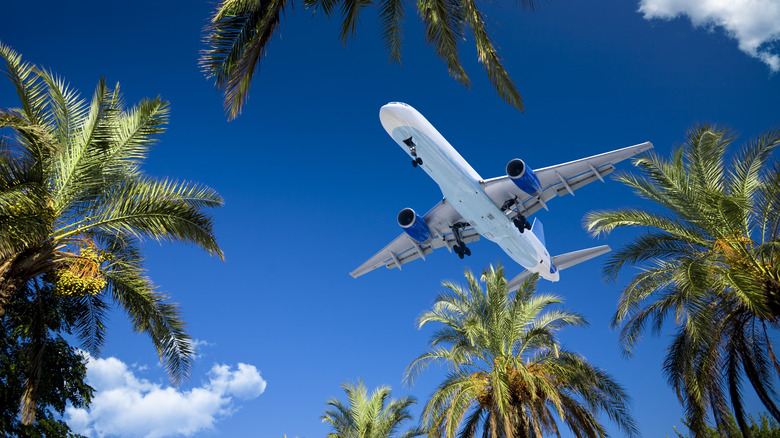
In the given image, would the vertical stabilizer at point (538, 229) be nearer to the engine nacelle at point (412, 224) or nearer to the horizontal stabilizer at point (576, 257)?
the horizontal stabilizer at point (576, 257)

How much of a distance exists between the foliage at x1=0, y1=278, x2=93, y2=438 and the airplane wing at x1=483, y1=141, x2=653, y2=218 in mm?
16516

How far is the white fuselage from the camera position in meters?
21.2

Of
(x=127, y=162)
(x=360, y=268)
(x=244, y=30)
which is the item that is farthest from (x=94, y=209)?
(x=360, y=268)

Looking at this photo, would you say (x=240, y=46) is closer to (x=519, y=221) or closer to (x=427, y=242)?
(x=519, y=221)

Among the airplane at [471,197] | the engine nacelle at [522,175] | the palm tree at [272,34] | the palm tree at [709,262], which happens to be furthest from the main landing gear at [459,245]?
the palm tree at [272,34]

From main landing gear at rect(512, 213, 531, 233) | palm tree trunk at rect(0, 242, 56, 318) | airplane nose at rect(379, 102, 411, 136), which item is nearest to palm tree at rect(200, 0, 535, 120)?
palm tree trunk at rect(0, 242, 56, 318)

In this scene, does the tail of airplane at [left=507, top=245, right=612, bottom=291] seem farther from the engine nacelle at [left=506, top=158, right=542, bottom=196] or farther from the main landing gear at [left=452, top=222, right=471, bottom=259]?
the engine nacelle at [left=506, top=158, right=542, bottom=196]

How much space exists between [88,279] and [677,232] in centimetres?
1304

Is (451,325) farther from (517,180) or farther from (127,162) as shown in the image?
(127,162)

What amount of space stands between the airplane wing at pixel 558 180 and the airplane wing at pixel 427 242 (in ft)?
9.72

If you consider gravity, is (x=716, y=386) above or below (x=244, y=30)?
below

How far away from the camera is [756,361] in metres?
12.6

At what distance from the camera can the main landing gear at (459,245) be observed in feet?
85.9

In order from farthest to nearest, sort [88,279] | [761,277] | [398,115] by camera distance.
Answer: [398,115] → [761,277] → [88,279]
